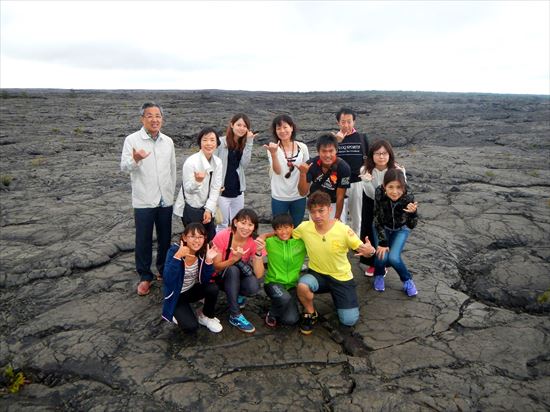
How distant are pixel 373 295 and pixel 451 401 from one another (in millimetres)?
1586

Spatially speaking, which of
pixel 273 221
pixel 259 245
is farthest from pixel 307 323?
pixel 273 221

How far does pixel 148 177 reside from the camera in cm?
423

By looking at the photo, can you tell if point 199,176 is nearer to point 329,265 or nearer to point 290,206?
point 290,206

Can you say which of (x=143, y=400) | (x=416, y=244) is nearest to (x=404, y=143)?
(x=416, y=244)

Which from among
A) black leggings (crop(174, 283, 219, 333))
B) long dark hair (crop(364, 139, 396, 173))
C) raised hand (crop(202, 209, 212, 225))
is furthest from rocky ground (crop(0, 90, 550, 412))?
long dark hair (crop(364, 139, 396, 173))

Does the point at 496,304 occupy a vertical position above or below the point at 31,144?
below

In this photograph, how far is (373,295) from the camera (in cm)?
446

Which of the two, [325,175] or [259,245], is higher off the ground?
[325,175]

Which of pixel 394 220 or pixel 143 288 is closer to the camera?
pixel 394 220

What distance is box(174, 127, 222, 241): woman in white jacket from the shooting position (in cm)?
416

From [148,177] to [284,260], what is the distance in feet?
5.92

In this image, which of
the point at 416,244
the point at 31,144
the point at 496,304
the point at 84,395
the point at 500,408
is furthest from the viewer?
the point at 31,144

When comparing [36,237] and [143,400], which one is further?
[36,237]

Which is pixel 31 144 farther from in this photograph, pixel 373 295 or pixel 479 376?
pixel 479 376
